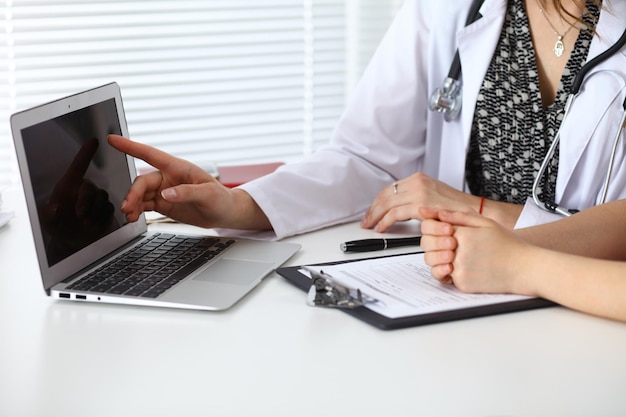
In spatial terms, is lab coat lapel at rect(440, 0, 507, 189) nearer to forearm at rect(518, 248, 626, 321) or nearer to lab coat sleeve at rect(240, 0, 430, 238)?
lab coat sleeve at rect(240, 0, 430, 238)

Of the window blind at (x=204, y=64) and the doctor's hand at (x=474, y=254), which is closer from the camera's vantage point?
the doctor's hand at (x=474, y=254)

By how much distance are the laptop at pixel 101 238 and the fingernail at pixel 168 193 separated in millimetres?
60

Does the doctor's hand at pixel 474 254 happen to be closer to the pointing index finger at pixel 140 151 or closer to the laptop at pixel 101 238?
the laptop at pixel 101 238

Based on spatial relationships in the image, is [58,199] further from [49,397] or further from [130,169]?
[49,397]

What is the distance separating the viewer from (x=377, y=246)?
4.39 feet

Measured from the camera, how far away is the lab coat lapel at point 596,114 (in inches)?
56.2

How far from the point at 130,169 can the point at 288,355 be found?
486 mm

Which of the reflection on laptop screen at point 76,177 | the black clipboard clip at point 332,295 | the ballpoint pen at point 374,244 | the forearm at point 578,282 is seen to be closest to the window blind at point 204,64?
the reflection on laptop screen at point 76,177

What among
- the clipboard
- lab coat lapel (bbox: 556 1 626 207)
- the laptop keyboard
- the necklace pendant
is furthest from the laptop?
the necklace pendant

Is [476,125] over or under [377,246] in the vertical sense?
over

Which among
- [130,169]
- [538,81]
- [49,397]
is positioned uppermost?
[538,81]

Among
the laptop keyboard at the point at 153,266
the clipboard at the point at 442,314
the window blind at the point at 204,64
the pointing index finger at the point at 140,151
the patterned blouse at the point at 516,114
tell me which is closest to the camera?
the clipboard at the point at 442,314

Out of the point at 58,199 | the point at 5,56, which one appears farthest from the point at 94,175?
the point at 5,56

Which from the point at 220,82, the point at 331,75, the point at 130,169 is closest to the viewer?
the point at 130,169
